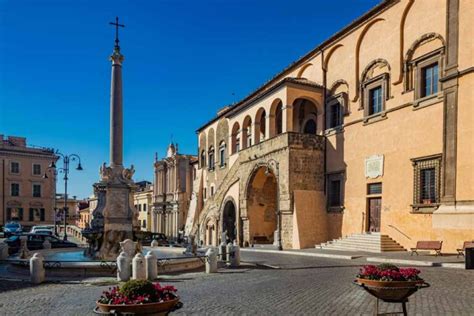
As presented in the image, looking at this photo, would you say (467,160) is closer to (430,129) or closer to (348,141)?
(430,129)

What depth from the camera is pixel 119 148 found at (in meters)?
17.5

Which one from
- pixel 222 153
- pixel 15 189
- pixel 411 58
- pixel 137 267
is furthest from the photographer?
pixel 15 189

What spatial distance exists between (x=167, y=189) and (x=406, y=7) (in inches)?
Result: 1794

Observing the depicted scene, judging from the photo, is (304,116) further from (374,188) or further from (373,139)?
(374,188)

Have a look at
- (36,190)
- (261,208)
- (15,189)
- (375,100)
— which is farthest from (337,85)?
(15,189)

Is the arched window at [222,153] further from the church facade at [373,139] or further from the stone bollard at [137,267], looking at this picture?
the stone bollard at [137,267]

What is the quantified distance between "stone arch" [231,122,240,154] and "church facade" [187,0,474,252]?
4.06 m

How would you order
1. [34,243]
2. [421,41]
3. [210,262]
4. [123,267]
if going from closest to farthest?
1. [123,267]
2. [210,262]
3. [421,41]
4. [34,243]

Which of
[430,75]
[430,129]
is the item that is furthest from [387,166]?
[430,75]

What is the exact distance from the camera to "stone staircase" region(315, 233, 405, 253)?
21.4 meters

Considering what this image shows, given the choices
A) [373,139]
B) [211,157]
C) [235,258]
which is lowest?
[235,258]

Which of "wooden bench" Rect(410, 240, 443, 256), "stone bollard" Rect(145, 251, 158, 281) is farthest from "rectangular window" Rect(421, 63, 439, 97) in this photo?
→ "stone bollard" Rect(145, 251, 158, 281)

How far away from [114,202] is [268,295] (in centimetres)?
842

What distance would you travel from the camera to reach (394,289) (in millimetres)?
6340
